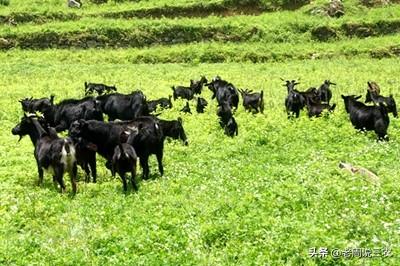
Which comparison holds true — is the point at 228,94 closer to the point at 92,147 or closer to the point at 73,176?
the point at 92,147

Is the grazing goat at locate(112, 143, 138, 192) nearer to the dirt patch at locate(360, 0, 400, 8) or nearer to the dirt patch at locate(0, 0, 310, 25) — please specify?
the dirt patch at locate(0, 0, 310, 25)

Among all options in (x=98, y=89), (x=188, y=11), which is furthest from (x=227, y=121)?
(x=188, y=11)

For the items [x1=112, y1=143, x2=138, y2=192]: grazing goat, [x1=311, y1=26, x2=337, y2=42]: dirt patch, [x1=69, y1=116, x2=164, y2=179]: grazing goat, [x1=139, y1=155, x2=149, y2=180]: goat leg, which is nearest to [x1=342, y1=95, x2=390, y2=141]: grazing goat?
[x1=69, y1=116, x2=164, y2=179]: grazing goat

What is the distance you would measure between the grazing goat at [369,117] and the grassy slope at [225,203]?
0.34 metres

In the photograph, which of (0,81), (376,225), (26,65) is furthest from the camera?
(26,65)

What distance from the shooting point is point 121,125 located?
558 inches

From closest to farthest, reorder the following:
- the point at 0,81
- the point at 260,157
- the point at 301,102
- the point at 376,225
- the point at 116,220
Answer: the point at 376,225, the point at 116,220, the point at 260,157, the point at 301,102, the point at 0,81

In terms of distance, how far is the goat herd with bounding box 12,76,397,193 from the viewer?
41.1 ft

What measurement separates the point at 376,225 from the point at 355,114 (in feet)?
29.1

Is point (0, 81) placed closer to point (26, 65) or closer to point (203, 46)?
point (26, 65)

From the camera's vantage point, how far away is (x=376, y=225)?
9.05 meters

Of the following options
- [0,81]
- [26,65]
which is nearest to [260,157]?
[0,81]

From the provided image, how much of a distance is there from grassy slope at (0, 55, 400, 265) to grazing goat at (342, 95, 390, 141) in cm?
34

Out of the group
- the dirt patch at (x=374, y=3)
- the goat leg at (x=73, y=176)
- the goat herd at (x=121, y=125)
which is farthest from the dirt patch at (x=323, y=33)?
the goat leg at (x=73, y=176)
